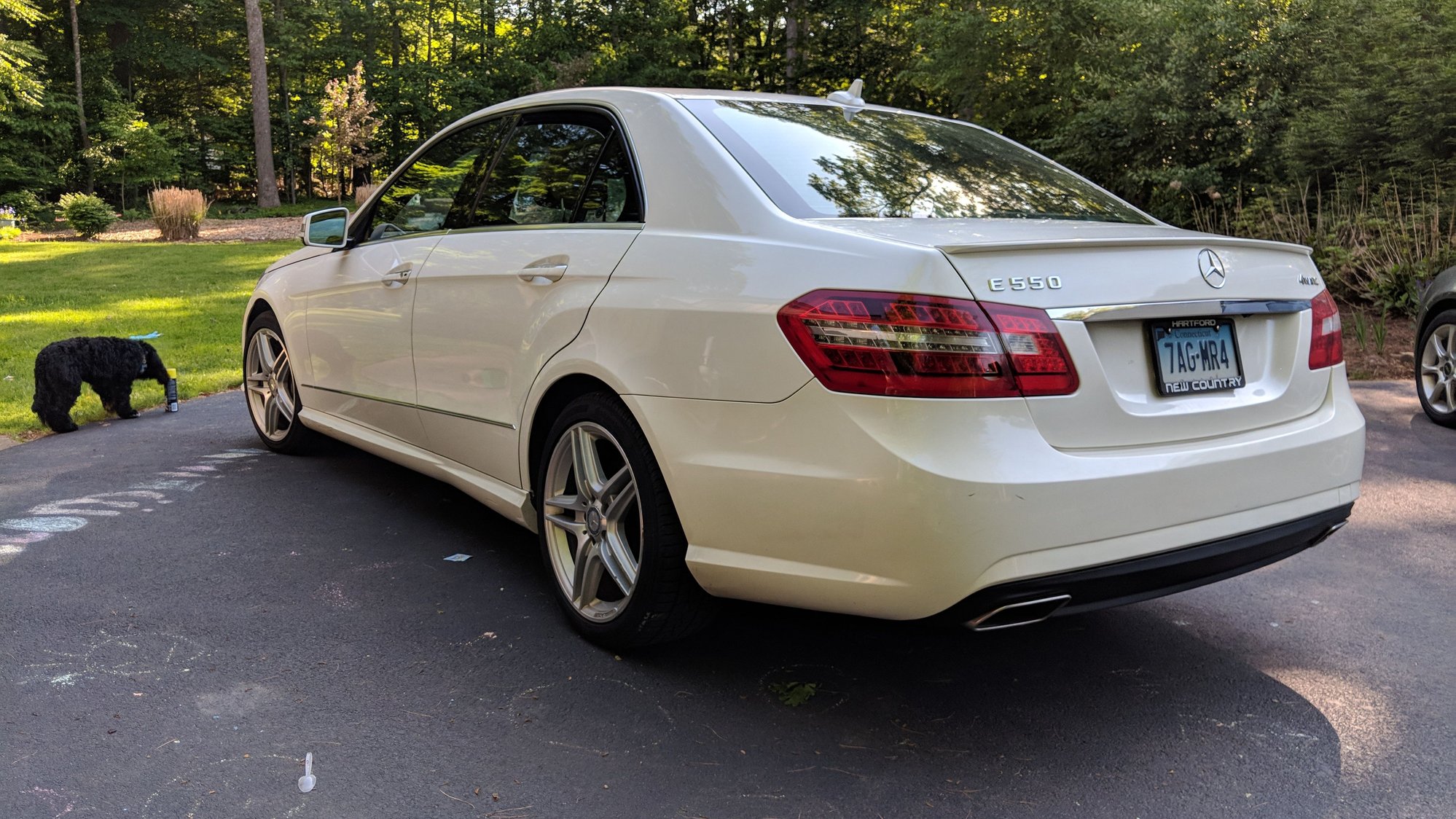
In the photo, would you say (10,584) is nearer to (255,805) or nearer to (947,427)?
(255,805)

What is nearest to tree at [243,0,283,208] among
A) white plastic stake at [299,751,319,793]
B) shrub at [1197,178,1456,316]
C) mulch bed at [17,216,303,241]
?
mulch bed at [17,216,303,241]

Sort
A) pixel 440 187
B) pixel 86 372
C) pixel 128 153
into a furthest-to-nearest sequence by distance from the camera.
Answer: pixel 128 153, pixel 86 372, pixel 440 187

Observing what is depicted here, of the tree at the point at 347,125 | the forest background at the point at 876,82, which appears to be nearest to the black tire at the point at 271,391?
the forest background at the point at 876,82

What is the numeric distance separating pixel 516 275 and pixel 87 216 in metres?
22.8

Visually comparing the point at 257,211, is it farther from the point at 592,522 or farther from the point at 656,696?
the point at 656,696

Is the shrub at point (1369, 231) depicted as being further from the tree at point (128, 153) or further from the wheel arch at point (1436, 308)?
the tree at point (128, 153)

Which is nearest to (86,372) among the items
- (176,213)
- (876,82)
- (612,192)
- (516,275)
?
(516,275)


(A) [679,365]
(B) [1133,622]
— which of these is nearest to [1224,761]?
(B) [1133,622]

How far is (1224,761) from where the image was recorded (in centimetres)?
254

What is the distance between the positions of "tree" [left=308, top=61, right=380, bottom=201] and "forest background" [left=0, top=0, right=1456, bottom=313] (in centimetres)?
22

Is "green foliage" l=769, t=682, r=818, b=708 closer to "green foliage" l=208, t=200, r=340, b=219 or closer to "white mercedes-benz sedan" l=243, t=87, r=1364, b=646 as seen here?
"white mercedes-benz sedan" l=243, t=87, r=1364, b=646

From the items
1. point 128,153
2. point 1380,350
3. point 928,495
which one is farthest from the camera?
point 128,153

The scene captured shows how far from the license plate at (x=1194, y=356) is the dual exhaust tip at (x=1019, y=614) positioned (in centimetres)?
58

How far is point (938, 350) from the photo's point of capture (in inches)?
90.0
